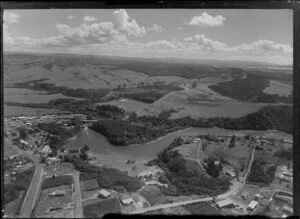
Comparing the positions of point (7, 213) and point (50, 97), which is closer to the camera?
point (7, 213)

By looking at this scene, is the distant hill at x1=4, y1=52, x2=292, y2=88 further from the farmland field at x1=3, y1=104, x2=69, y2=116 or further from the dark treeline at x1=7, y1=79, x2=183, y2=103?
the farmland field at x1=3, y1=104, x2=69, y2=116

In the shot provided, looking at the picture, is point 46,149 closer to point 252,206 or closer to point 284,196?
point 252,206

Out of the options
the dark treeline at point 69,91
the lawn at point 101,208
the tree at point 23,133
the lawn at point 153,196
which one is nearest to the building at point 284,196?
the lawn at point 153,196

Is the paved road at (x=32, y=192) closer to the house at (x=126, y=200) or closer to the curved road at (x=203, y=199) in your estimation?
the house at (x=126, y=200)

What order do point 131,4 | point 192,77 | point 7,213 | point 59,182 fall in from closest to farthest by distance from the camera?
1. point 131,4
2. point 7,213
3. point 59,182
4. point 192,77

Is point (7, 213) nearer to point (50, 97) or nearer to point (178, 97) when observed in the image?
point (50, 97)

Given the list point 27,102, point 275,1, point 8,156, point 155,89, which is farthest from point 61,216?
point 275,1

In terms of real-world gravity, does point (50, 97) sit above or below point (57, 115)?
above
